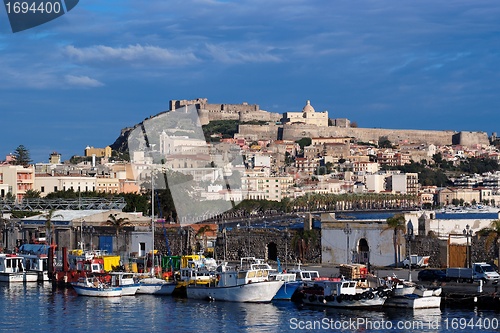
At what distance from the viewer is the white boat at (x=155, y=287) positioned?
29734mm

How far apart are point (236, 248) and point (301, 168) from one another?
99257 millimetres

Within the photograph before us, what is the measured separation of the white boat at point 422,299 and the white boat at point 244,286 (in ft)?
12.1

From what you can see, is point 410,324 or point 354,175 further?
point 354,175

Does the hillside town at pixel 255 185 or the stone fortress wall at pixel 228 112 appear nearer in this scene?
the hillside town at pixel 255 185

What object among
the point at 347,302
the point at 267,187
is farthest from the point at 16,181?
the point at 267,187

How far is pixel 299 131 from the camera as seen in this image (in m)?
158

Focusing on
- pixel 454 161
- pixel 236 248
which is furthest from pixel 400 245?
pixel 454 161

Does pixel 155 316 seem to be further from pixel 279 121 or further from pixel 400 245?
pixel 279 121

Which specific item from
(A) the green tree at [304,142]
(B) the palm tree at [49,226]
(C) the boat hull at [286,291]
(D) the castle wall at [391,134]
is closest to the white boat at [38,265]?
(B) the palm tree at [49,226]

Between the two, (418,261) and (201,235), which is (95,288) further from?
(418,261)

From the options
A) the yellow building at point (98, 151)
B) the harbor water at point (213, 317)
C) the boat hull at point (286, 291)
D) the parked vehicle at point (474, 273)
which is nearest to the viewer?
the harbor water at point (213, 317)

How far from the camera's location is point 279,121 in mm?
170000

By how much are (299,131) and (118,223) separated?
120011mm

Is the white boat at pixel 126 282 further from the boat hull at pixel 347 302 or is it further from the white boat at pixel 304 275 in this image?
the boat hull at pixel 347 302
